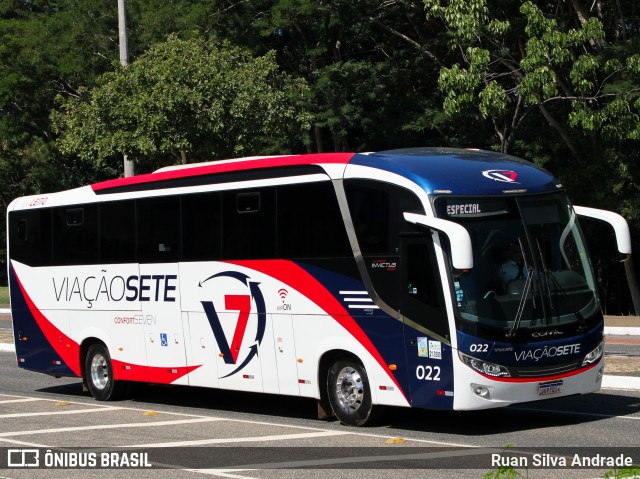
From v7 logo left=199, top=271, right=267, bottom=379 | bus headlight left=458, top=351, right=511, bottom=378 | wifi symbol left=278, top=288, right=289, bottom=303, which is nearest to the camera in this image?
bus headlight left=458, top=351, right=511, bottom=378

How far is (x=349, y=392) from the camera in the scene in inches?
530

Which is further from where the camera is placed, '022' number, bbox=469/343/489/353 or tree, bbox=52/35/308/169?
tree, bbox=52/35/308/169

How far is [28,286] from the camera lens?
1897 centimetres

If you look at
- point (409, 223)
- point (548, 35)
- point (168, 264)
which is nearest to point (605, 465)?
point (409, 223)

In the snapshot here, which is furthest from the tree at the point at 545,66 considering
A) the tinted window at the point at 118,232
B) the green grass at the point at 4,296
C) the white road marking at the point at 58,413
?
the green grass at the point at 4,296

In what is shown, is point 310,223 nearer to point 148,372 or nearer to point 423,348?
point 423,348

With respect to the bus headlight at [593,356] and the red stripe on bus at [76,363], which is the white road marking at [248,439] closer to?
the bus headlight at [593,356]

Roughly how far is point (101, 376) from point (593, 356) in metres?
8.16

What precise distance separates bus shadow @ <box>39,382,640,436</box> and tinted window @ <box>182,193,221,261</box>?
2233 mm

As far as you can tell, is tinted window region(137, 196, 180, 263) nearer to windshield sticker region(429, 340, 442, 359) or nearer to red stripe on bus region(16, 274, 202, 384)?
red stripe on bus region(16, 274, 202, 384)

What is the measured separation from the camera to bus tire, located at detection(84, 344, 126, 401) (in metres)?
17.4

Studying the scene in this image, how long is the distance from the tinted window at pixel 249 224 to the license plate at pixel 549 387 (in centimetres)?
393

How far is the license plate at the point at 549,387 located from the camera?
12.3 meters

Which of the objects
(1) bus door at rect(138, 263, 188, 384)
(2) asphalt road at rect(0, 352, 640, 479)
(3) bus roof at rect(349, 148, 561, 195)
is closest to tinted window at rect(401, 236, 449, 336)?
(3) bus roof at rect(349, 148, 561, 195)
